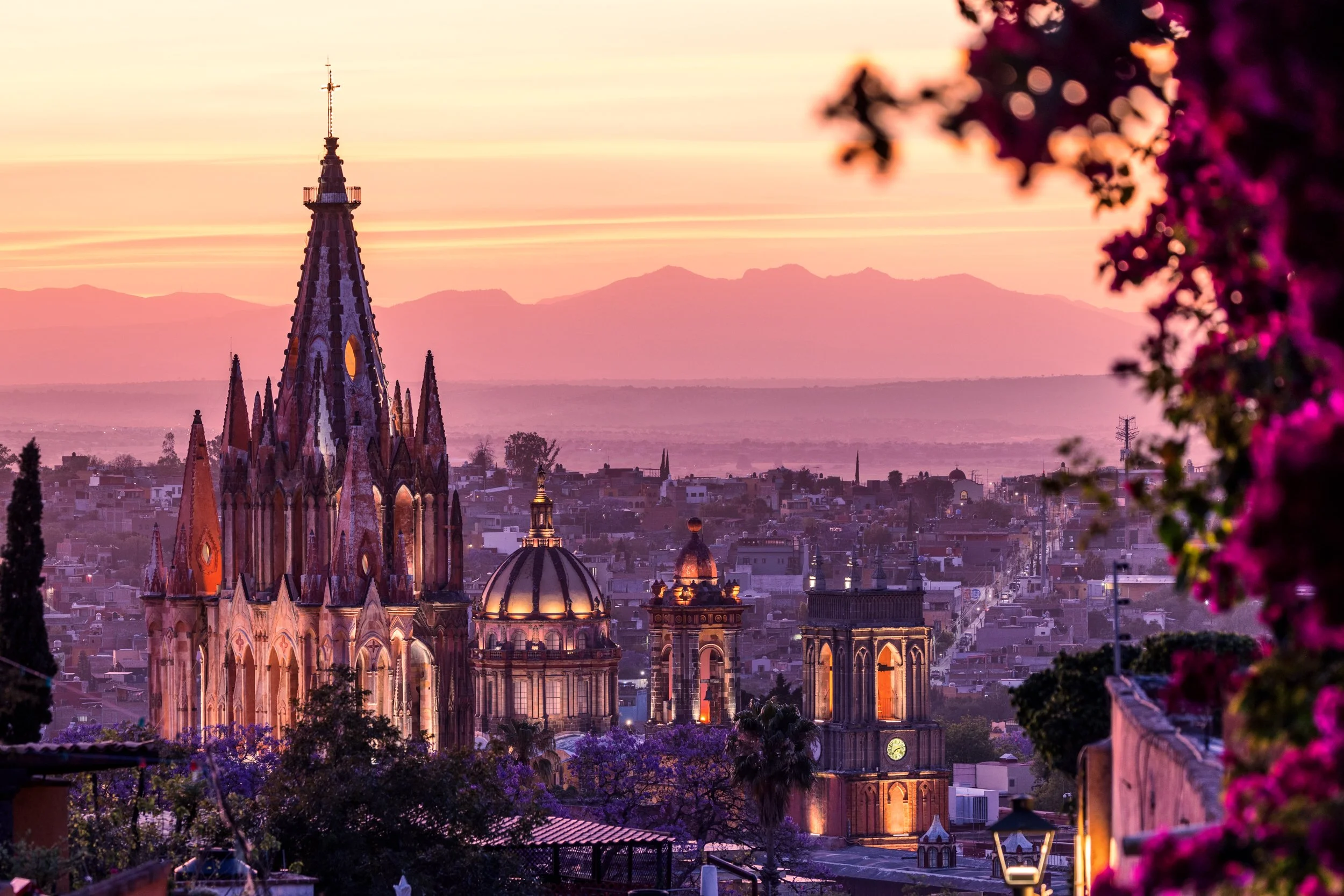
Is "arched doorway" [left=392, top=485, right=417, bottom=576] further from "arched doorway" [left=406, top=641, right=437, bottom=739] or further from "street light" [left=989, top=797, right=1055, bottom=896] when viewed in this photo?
"street light" [left=989, top=797, right=1055, bottom=896]

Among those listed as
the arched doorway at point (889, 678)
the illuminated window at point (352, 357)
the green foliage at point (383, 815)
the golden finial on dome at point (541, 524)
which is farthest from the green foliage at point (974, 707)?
the green foliage at point (383, 815)

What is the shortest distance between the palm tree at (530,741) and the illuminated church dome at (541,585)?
14.2 feet

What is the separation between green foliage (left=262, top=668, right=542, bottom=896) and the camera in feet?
141

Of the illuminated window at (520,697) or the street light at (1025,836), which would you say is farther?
the illuminated window at (520,697)

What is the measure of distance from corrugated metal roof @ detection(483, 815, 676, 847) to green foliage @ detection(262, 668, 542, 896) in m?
0.23

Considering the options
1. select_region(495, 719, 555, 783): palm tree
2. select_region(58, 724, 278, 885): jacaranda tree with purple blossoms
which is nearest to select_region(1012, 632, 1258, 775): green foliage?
select_region(58, 724, 278, 885): jacaranda tree with purple blossoms

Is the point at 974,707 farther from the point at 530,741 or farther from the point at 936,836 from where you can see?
the point at 530,741

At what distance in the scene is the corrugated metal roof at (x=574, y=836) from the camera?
1844 inches

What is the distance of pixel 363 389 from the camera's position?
72125 mm

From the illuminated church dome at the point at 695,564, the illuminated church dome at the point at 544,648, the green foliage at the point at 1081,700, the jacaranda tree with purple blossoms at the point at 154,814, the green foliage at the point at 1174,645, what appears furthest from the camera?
the illuminated church dome at the point at 695,564

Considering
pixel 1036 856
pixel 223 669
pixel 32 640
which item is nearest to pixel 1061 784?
pixel 223 669

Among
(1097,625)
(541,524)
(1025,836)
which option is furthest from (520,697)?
(1097,625)

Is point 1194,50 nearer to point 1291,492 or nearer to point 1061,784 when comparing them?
point 1291,492

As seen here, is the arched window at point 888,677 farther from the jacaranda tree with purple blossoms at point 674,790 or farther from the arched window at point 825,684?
the jacaranda tree with purple blossoms at point 674,790
